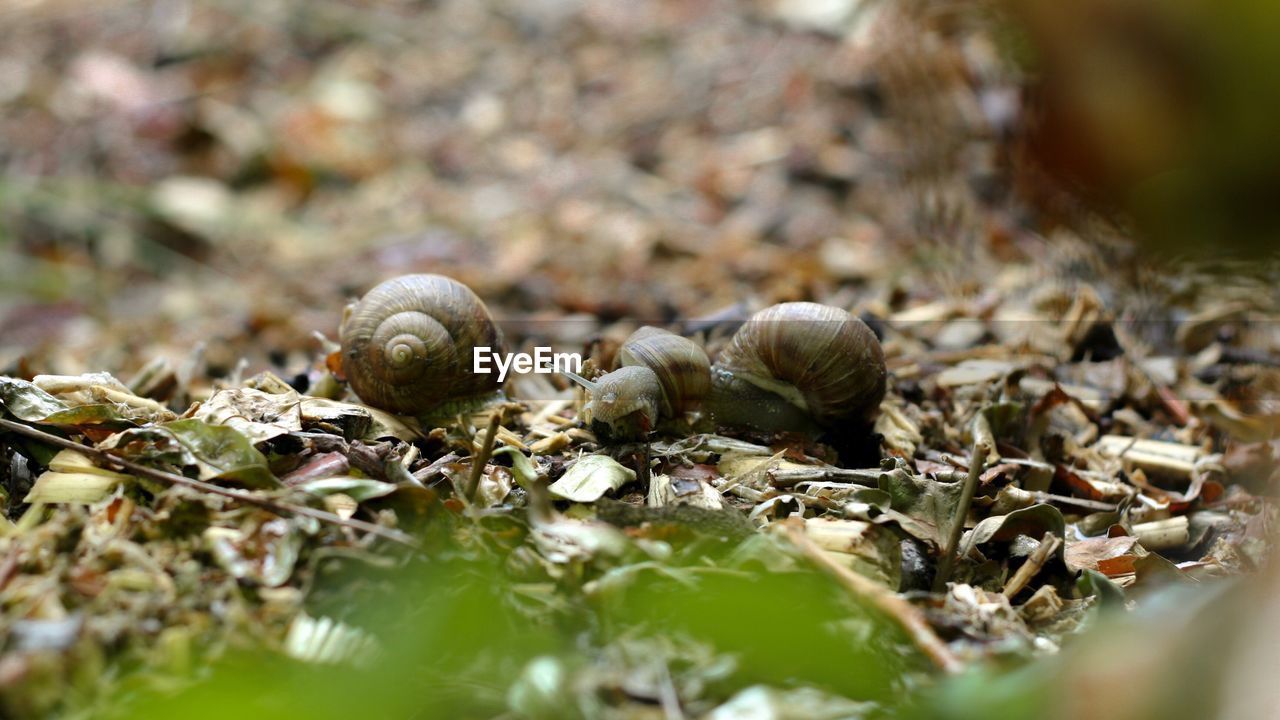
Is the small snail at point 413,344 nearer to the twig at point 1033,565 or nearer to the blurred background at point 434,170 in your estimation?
the blurred background at point 434,170

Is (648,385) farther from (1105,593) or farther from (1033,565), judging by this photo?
(1105,593)

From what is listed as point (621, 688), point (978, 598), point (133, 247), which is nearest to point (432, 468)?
point (621, 688)

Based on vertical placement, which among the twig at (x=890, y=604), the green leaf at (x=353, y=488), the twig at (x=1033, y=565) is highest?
the green leaf at (x=353, y=488)

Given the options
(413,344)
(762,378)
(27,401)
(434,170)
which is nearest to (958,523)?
(762,378)

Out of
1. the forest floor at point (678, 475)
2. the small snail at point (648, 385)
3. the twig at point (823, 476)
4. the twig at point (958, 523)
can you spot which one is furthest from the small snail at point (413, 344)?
the twig at point (958, 523)

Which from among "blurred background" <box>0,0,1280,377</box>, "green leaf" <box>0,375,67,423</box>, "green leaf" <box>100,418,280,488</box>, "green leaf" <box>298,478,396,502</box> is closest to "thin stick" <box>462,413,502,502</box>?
"green leaf" <box>298,478,396,502</box>

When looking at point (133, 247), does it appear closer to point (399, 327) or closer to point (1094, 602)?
point (399, 327)
